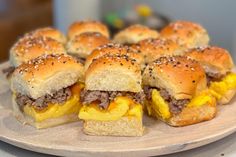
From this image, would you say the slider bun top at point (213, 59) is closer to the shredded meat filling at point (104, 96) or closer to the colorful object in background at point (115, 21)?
the shredded meat filling at point (104, 96)

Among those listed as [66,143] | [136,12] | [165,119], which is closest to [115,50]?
[165,119]

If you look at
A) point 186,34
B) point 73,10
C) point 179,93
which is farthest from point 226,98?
point 73,10

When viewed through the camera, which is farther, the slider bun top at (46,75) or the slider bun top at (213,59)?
the slider bun top at (213,59)

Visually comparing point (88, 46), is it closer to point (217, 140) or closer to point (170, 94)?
point (170, 94)

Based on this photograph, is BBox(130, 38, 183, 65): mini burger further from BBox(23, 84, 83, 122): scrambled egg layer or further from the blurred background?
the blurred background

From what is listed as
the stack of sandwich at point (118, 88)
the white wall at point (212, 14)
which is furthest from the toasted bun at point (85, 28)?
the white wall at point (212, 14)
